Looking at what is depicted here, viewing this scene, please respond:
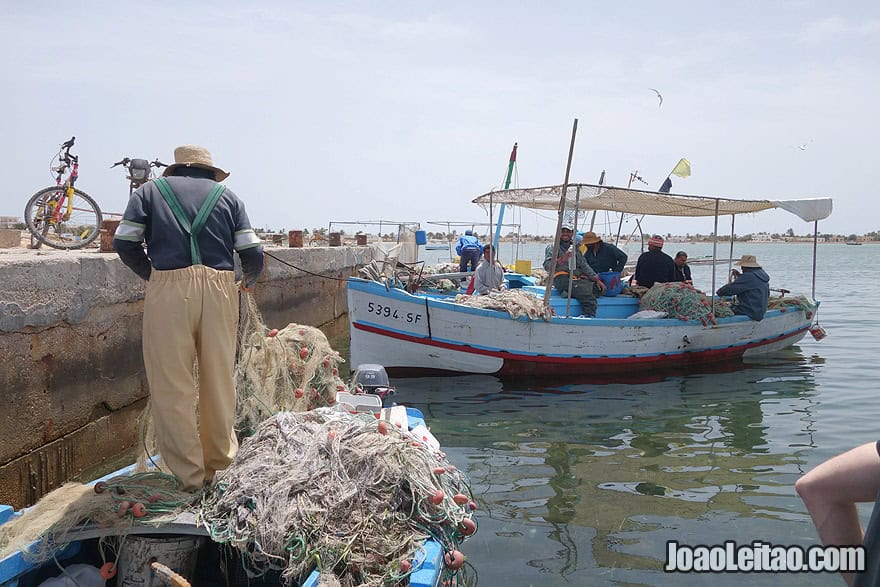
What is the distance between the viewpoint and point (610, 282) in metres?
11.9

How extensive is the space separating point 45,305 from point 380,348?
512cm

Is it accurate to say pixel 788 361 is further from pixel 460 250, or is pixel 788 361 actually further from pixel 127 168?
pixel 127 168

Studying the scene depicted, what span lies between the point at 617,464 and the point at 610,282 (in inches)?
211

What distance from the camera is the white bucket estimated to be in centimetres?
338

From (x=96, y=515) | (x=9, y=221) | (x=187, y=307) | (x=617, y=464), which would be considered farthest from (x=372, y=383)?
(x=9, y=221)

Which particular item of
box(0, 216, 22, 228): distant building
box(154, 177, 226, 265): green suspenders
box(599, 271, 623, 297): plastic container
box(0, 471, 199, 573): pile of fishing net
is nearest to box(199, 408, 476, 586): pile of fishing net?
box(0, 471, 199, 573): pile of fishing net

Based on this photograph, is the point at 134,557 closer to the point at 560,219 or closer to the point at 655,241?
the point at 560,219

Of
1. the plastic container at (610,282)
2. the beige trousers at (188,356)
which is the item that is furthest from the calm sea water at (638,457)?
the beige trousers at (188,356)

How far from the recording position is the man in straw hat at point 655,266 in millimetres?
12383

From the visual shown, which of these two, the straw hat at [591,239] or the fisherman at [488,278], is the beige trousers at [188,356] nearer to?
the fisherman at [488,278]

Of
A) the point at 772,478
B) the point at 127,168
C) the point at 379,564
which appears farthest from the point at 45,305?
the point at 772,478

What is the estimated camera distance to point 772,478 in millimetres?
6684

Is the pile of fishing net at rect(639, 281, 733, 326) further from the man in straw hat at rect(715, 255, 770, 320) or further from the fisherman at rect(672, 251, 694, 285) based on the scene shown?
the fisherman at rect(672, 251, 694, 285)

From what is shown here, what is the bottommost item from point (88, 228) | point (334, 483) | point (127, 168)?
point (334, 483)
